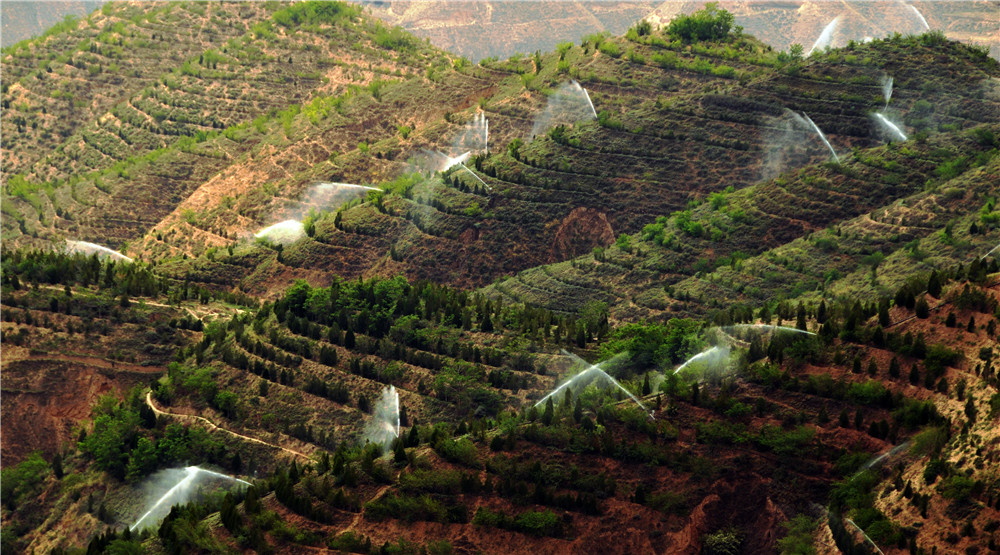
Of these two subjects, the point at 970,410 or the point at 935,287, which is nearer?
the point at 970,410

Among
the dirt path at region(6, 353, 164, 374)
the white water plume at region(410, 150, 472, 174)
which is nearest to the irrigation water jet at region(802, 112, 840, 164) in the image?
the white water plume at region(410, 150, 472, 174)

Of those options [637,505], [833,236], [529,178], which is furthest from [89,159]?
[637,505]

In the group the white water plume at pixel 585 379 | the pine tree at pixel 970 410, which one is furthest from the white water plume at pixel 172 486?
the pine tree at pixel 970 410

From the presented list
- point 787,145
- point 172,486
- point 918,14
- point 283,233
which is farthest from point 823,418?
point 918,14

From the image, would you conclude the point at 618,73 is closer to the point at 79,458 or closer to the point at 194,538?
the point at 79,458

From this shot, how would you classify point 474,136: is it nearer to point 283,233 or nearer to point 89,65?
point 283,233

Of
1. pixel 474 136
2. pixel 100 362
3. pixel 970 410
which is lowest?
pixel 100 362
